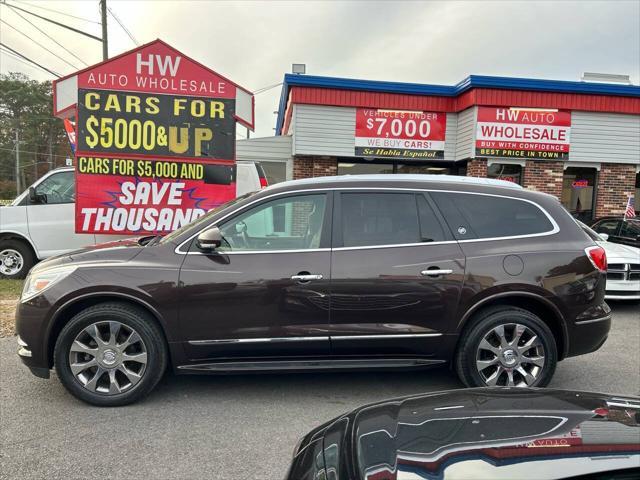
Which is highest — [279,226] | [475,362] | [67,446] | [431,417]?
[279,226]

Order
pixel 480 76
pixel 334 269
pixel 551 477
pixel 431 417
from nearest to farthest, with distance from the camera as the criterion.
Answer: pixel 551 477
pixel 431 417
pixel 334 269
pixel 480 76

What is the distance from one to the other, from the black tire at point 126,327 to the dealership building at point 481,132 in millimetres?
9503

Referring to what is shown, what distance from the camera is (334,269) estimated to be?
12.3ft

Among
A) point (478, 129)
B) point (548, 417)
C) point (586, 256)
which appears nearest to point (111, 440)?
point (548, 417)

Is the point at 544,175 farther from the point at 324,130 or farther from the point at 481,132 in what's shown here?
the point at 324,130

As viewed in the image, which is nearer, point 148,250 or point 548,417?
point 548,417

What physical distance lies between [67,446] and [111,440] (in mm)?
272

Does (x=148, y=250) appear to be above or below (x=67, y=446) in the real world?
above

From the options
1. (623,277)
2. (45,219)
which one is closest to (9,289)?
(45,219)

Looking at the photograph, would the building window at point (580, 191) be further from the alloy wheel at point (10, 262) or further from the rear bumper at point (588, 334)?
the alloy wheel at point (10, 262)

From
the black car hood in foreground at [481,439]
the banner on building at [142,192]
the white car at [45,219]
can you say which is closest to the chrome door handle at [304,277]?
the black car hood in foreground at [481,439]

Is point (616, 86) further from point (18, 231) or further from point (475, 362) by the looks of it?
point (18, 231)

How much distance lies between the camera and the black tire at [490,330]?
12.9 feet

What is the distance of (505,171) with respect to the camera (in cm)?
1299
